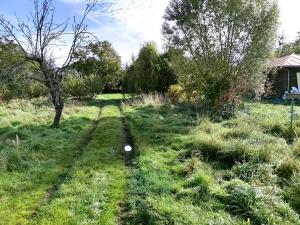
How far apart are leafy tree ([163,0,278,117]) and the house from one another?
8575mm

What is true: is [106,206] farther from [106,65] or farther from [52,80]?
[106,65]

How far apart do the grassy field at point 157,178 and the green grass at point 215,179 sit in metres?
0.02

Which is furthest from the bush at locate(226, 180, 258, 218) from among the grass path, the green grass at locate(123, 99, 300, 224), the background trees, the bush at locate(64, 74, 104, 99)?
the bush at locate(64, 74, 104, 99)

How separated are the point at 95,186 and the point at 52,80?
9546mm

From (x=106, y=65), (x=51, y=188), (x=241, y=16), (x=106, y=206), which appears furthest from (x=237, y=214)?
(x=106, y=65)

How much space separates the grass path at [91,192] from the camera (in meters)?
6.70

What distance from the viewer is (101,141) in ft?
44.0

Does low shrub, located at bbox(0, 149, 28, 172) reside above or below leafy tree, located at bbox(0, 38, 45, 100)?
below

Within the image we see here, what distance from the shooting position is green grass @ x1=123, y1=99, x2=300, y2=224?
6590mm

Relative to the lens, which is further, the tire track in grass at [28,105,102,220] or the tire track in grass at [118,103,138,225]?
the tire track in grass at [28,105,102,220]

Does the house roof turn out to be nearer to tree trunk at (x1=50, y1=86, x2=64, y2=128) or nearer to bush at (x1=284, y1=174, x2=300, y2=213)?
tree trunk at (x1=50, y1=86, x2=64, y2=128)

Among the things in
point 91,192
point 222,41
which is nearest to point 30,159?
point 91,192

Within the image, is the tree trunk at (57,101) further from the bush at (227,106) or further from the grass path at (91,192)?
the bush at (227,106)

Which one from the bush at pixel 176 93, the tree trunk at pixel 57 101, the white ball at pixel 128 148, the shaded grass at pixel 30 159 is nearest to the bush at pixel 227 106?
the shaded grass at pixel 30 159
